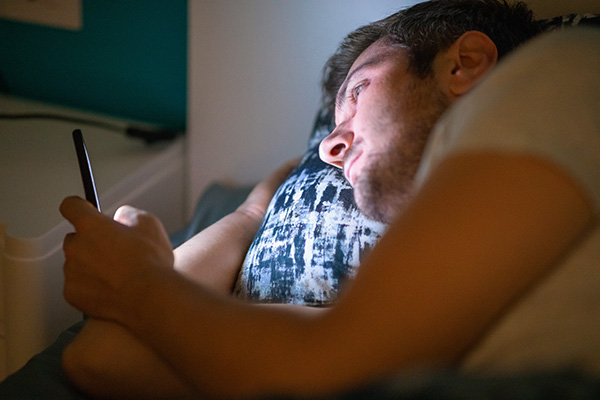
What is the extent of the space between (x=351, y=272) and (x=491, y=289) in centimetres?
36

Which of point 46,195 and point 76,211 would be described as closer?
point 76,211

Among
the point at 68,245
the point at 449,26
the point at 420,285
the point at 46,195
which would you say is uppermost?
the point at 449,26

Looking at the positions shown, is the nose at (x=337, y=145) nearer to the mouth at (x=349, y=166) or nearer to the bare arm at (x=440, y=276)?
the mouth at (x=349, y=166)

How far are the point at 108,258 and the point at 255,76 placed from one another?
2.48 ft

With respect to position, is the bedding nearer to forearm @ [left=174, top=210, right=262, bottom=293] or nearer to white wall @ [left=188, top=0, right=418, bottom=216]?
forearm @ [left=174, top=210, right=262, bottom=293]

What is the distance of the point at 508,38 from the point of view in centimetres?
87

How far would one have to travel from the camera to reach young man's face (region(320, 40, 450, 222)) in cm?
71

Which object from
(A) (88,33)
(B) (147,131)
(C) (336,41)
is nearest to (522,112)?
(C) (336,41)

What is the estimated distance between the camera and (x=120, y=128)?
138 centimetres

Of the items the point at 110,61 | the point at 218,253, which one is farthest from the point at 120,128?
the point at 218,253

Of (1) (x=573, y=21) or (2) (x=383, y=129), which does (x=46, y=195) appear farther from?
(1) (x=573, y=21)

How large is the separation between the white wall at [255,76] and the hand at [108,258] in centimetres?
66

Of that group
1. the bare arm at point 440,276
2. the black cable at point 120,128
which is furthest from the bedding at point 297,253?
the black cable at point 120,128

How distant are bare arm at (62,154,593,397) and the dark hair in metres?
0.42
